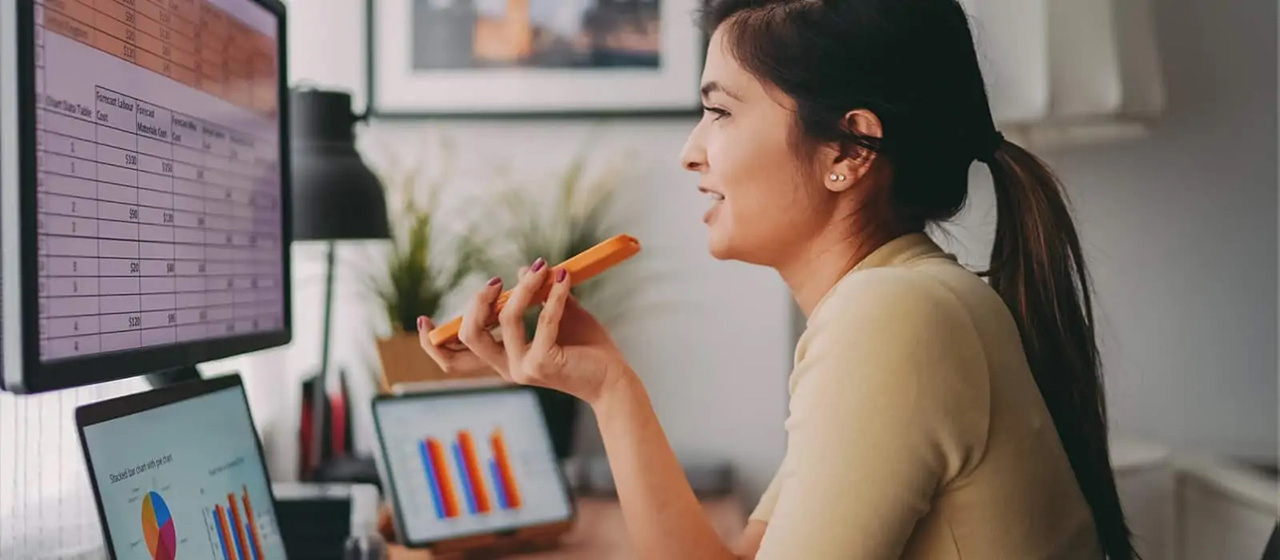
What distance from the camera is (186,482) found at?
0.79m

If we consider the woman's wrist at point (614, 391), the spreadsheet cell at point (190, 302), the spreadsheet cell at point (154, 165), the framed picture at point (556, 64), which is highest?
the framed picture at point (556, 64)

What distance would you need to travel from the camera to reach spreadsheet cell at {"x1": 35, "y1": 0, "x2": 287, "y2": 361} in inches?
25.7

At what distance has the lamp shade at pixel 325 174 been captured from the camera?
151cm

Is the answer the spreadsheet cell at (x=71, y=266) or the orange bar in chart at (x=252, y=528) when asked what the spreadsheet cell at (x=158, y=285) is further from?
the orange bar in chart at (x=252, y=528)

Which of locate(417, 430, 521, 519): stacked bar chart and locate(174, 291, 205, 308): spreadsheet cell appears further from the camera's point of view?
locate(417, 430, 521, 519): stacked bar chart

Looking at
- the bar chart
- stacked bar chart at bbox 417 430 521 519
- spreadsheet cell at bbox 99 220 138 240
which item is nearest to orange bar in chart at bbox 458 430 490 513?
stacked bar chart at bbox 417 430 521 519

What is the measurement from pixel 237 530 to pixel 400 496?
471 millimetres

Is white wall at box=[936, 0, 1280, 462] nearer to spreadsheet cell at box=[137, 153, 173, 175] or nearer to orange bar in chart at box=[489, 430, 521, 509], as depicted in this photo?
orange bar in chart at box=[489, 430, 521, 509]

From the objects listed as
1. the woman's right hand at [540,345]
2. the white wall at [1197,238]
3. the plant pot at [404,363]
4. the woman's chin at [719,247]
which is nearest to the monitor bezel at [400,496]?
the plant pot at [404,363]

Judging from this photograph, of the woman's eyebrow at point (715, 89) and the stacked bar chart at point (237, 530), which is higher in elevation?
the woman's eyebrow at point (715, 89)

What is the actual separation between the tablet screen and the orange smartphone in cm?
36

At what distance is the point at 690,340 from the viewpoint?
191cm

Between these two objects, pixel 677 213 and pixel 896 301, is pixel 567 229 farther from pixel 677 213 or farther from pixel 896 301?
pixel 896 301

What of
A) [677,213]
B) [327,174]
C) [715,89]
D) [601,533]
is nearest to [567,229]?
[677,213]
